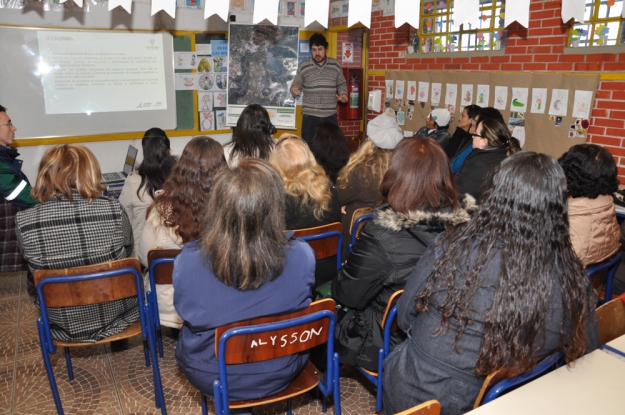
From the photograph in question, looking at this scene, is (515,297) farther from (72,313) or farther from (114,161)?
(114,161)

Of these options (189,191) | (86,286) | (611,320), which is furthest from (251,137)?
(611,320)

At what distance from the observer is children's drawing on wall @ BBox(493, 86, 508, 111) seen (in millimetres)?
3965

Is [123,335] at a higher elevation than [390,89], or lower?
lower

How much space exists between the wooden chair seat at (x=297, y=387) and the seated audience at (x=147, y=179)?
145cm

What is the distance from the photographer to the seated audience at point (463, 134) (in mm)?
3953

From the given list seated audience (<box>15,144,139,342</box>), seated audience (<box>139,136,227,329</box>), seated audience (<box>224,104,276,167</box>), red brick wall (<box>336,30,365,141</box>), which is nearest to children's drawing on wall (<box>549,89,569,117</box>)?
seated audience (<box>224,104,276,167</box>)

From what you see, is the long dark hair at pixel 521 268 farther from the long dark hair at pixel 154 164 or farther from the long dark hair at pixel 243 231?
the long dark hair at pixel 154 164

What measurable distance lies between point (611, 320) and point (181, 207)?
1.70 m

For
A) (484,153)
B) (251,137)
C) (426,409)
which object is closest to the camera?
(426,409)

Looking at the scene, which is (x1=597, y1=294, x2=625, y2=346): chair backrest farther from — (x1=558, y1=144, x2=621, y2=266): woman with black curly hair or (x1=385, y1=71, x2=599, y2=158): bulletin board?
(x1=385, y1=71, x2=599, y2=158): bulletin board

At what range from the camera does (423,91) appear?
4.75 m

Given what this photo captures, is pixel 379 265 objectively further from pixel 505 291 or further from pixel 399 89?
pixel 399 89

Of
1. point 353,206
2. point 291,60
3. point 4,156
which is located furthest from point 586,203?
point 291,60

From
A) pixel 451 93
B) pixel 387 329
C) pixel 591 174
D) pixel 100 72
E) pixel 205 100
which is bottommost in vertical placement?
pixel 387 329
